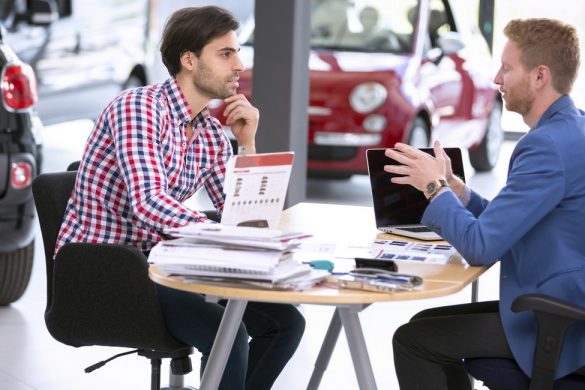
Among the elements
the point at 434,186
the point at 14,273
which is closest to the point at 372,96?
the point at 14,273

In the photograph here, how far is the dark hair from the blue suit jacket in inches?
33.7

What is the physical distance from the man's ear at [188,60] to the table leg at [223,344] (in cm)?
85

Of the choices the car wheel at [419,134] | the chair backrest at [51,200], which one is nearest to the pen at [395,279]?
the chair backrest at [51,200]

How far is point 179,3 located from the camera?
964 cm

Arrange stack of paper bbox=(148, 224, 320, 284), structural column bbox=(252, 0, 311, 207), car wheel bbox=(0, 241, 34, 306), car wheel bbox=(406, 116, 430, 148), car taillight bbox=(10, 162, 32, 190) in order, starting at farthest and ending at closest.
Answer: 1. car wheel bbox=(406, 116, 430, 148)
2. structural column bbox=(252, 0, 311, 207)
3. car wheel bbox=(0, 241, 34, 306)
4. car taillight bbox=(10, 162, 32, 190)
5. stack of paper bbox=(148, 224, 320, 284)

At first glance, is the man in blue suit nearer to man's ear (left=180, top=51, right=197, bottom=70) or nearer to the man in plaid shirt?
the man in plaid shirt

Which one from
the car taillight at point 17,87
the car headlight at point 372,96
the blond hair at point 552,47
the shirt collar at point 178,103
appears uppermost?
the blond hair at point 552,47

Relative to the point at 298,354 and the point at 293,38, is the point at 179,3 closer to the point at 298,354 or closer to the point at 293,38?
the point at 293,38

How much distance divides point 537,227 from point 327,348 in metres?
0.96

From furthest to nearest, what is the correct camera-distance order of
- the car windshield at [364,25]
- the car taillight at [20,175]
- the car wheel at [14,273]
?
the car windshield at [364,25] → the car wheel at [14,273] → the car taillight at [20,175]

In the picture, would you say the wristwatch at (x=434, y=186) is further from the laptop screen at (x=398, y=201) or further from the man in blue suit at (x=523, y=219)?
the laptop screen at (x=398, y=201)

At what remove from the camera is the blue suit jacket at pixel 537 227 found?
9.16 feet

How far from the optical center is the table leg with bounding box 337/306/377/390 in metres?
2.77

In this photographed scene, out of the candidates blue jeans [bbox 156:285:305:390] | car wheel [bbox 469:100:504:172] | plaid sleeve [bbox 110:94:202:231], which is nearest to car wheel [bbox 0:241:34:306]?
blue jeans [bbox 156:285:305:390]
